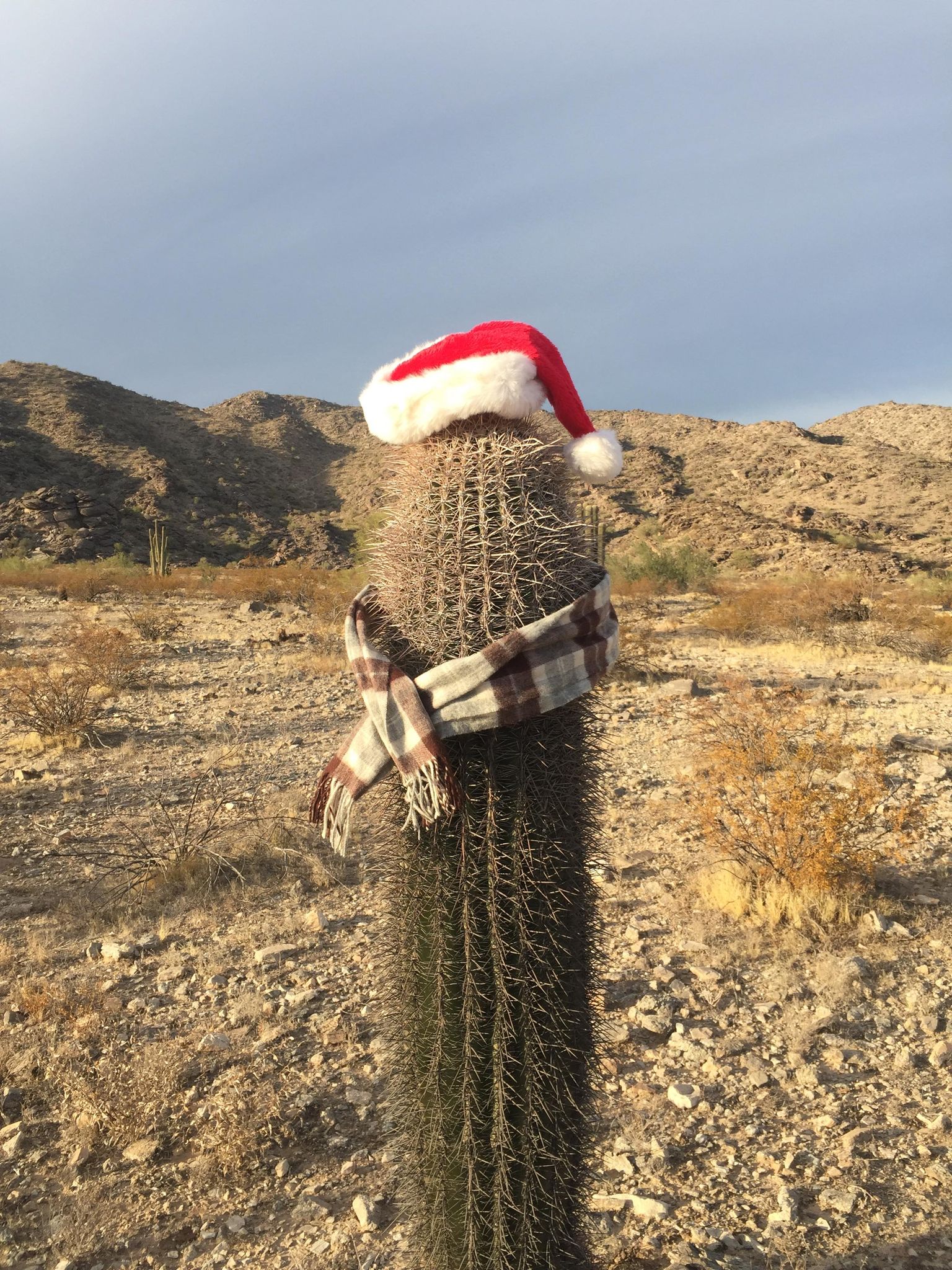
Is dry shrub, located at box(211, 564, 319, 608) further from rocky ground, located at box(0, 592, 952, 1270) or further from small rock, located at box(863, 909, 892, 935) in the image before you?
small rock, located at box(863, 909, 892, 935)

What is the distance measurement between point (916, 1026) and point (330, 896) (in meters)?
3.22

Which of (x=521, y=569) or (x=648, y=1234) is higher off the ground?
(x=521, y=569)

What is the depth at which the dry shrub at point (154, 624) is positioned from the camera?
14477 mm

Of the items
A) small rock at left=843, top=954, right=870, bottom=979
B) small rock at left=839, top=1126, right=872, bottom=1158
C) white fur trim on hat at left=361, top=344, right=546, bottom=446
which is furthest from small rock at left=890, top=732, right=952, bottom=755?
white fur trim on hat at left=361, top=344, right=546, bottom=446

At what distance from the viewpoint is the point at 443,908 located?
193 centimetres

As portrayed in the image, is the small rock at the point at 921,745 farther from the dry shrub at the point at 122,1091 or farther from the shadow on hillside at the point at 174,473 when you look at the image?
the shadow on hillside at the point at 174,473

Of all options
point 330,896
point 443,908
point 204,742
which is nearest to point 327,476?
point 204,742

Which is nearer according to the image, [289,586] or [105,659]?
[105,659]

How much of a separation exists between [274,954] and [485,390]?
360 cm

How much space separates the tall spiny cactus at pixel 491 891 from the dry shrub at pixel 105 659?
9065 millimetres

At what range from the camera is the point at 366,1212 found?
282 cm

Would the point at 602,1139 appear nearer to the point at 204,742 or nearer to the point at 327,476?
the point at 204,742

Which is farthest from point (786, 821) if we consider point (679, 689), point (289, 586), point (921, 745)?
point (289, 586)

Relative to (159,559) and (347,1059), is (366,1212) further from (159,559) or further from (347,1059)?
(159,559)
